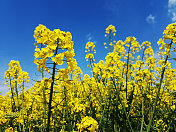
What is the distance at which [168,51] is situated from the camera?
286 centimetres

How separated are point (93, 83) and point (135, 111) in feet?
6.98

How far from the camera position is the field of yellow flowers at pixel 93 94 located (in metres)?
2.00

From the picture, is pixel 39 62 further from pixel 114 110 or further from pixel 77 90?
pixel 77 90

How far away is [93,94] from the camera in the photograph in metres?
5.39

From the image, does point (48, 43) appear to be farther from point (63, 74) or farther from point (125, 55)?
point (125, 55)

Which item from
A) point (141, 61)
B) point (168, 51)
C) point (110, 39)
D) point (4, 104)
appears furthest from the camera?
point (4, 104)

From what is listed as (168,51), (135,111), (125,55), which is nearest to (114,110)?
(135,111)

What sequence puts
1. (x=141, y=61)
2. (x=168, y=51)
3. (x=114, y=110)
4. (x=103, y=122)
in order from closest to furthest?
(x=168, y=51) < (x=103, y=122) < (x=114, y=110) < (x=141, y=61)

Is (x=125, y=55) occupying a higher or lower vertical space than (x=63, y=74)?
higher

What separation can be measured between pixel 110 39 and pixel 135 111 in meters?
3.04

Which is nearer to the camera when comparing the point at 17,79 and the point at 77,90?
the point at 17,79

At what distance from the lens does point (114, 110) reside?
14.9 feet

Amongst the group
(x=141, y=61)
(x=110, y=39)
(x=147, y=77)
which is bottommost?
(x=147, y=77)

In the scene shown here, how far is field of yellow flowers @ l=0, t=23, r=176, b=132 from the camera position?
6.56 feet
